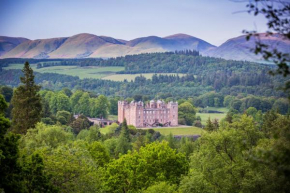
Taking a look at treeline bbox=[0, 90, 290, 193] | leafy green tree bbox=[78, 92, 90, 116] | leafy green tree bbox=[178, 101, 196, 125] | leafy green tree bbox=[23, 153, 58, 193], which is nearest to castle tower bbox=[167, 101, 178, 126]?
leafy green tree bbox=[178, 101, 196, 125]

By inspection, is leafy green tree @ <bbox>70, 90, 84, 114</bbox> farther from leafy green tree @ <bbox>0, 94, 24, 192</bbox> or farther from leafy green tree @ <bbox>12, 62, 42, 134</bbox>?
leafy green tree @ <bbox>0, 94, 24, 192</bbox>

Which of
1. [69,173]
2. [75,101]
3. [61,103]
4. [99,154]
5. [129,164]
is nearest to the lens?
[69,173]

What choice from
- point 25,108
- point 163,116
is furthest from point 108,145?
point 163,116

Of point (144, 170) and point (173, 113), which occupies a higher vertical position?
point (144, 170)

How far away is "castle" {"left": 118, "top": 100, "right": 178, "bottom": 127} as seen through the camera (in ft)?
389

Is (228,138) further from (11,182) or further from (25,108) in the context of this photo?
(25,108)

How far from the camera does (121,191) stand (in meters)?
32.2

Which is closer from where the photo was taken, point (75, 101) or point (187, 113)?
point (187, 113)

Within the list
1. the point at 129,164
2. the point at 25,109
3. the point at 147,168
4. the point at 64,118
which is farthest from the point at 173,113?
the point at 129,164

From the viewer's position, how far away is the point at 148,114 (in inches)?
4749

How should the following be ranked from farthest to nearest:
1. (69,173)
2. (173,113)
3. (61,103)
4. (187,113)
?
(187,113), (61,103), (173,113), (69,173)

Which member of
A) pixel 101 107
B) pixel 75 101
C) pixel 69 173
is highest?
pixel 69 173

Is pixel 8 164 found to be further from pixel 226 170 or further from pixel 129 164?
pixel 129 164

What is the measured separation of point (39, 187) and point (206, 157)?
449 inches
